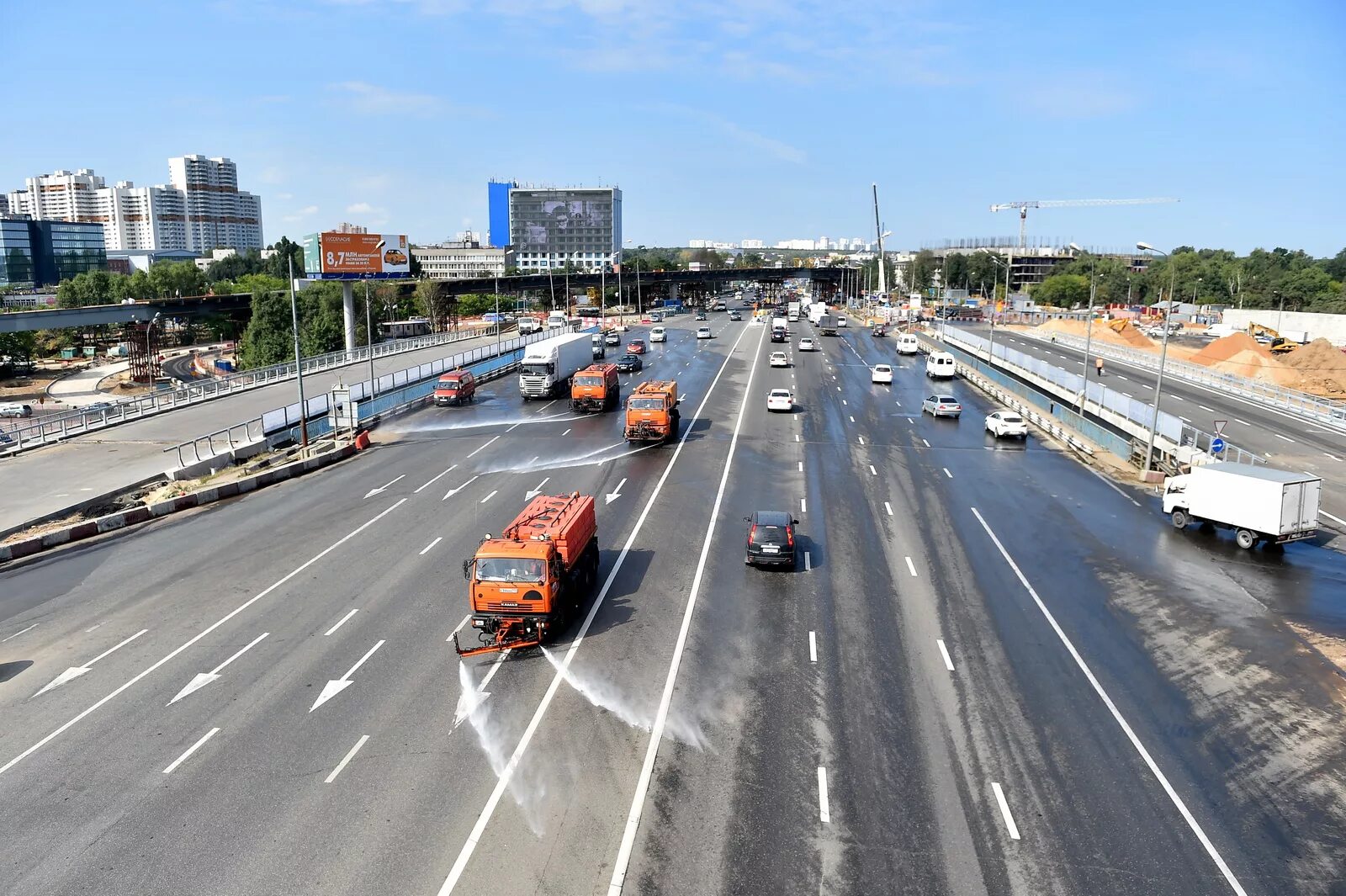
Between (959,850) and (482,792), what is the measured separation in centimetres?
740

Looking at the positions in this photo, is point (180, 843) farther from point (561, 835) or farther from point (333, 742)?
point (561, 835)

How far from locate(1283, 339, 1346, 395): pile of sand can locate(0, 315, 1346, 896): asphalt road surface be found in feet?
165

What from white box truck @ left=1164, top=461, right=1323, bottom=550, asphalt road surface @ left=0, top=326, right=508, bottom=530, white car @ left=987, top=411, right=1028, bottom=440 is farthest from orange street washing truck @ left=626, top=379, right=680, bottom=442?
white box truck @ left=1164, top=461, right=1323, bottom=550

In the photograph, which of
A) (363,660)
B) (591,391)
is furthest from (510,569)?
(591,391)

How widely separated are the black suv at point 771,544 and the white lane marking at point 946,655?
5.40 m

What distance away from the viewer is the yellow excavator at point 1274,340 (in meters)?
94.5

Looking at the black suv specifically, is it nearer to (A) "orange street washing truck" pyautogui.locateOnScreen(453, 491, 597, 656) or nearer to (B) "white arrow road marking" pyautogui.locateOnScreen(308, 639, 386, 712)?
(A) "orange street washing truck" pyautogui.locateOnScreen(453, 491, 597, 656)

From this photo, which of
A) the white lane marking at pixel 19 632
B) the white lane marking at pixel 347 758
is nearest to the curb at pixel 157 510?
the white lane marking at pixel 19 632

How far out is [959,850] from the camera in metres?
12.9

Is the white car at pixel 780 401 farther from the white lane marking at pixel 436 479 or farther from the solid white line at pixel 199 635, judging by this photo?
the solid white line at pixel 199 635

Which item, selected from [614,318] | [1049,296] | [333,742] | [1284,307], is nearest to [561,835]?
[333,742]

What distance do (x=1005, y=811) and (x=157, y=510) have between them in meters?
29.4

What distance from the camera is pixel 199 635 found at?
68.2 ft

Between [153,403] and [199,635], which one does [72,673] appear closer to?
[199,635]
